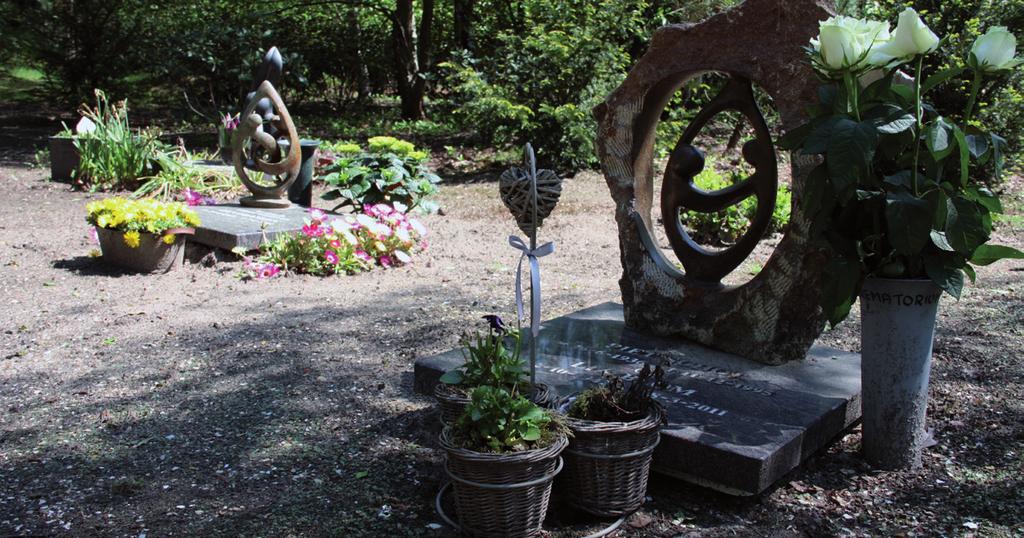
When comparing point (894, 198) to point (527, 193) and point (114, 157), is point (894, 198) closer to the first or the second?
point (527, 193)

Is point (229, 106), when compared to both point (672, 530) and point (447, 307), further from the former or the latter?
point (672, 530)

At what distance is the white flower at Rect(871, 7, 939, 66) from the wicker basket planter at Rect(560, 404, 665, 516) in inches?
55.3

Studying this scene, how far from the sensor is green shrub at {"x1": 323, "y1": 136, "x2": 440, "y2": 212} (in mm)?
7906

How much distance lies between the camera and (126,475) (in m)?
3.45

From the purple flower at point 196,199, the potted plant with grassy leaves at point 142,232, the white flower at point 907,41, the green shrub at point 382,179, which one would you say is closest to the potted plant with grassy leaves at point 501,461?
the white flower at point 907,41

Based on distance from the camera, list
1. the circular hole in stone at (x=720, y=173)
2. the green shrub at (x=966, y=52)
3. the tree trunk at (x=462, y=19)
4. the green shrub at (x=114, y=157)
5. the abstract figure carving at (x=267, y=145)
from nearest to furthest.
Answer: the circular hole in stone at (x=720, y=173) < the abstract figure carving at (x=267, y=145) < the green shrub at (x=966, y=52) < the green shrub at (x=114, y=157) < the tree trunk at (x=462, y=19)

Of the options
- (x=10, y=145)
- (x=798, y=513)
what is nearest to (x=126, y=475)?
(x=798, y=513)

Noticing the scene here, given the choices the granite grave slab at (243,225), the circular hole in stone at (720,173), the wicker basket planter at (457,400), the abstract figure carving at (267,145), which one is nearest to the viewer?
the wicker basket planter at (457,400)

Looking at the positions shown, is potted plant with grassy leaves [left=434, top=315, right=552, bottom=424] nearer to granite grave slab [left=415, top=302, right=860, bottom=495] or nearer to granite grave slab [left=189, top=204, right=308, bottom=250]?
granite grave slab [left=415, top=302, right=860, bottom=495]

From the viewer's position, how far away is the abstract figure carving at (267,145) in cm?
784

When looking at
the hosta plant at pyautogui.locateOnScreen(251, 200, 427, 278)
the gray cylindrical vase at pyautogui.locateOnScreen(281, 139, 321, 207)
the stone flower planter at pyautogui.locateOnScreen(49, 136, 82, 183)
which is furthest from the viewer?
the stone flower planter at pyautogui.locateOnScreen(49, 136, 82, 183)

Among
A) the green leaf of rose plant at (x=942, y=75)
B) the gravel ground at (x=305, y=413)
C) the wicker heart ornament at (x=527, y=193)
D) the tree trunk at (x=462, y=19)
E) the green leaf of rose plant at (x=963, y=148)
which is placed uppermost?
the tree trunk at (x=462, y=19)

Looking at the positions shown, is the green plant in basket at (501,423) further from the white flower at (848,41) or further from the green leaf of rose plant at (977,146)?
the green leaf of rose plant at (977,146)

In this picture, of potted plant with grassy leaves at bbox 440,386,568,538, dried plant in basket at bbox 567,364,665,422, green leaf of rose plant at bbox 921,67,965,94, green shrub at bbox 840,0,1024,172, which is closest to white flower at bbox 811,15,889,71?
green leaf of rose plant at bbox 921,67,965,94
